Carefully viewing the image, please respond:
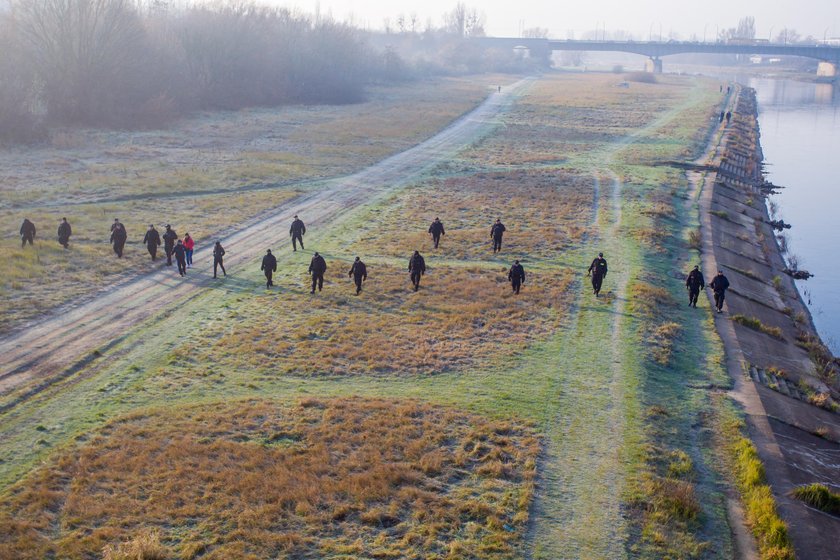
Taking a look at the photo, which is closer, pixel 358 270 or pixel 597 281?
pixel 358 270

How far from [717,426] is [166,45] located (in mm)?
76837

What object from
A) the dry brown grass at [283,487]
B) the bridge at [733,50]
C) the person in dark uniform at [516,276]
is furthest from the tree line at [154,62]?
the bridge at [733,50]

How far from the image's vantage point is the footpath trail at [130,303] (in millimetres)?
19625

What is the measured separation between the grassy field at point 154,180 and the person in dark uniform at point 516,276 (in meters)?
13.2

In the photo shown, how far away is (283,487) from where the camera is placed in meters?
14.9

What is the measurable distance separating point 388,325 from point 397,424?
21.6 feet

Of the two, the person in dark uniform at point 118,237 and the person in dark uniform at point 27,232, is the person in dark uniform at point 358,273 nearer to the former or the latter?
the person in dark uniform at point 118,237

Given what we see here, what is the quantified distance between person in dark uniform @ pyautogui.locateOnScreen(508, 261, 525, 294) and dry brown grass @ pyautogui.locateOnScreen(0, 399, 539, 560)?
981 centimetres

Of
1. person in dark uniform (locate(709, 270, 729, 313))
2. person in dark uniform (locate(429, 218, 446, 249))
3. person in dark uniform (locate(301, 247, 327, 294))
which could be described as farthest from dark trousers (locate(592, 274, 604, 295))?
person in dark uniform (locate(301, 247, 327, 294))

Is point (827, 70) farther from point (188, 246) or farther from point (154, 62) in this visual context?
point (188, 246)

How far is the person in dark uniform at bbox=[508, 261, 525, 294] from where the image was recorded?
27031 millimetres

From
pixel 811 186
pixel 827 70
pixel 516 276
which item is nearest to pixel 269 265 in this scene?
pixel 516 276

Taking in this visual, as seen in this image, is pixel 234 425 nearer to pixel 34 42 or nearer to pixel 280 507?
pixel 280 507

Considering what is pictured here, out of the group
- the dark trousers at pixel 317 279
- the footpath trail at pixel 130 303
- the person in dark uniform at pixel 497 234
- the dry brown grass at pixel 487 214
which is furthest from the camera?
the dry brown grass at pixel 487 214
